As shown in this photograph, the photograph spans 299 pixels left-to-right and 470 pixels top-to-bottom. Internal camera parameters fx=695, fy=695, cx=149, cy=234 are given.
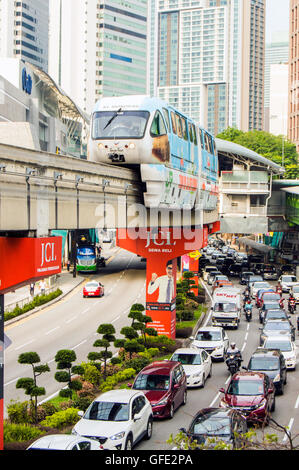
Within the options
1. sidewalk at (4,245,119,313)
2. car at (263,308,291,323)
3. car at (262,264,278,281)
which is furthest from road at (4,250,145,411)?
car at (262,264,278,281)

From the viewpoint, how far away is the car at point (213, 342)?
30.7 metres

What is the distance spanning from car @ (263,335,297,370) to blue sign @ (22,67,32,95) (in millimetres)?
51991

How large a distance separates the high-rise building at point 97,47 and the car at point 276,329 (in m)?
139

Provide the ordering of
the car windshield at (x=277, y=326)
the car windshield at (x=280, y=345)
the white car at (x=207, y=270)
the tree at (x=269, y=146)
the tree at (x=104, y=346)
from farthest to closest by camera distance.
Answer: the tree at (x=269, y=146)
the white car at (x=207, y=270)
the car windshield at (x=277, y=326)
the car windshield at (x=280, y=345)
the tree at (x=104, y=346)

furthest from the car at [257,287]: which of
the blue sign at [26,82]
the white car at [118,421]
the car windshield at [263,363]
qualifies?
the blue sign at [26,82]

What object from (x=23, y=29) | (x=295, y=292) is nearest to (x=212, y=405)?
(x=295, y=292)

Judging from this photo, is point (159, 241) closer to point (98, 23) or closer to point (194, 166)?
point (194, 166)

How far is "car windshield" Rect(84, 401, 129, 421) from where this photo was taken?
17.1 m

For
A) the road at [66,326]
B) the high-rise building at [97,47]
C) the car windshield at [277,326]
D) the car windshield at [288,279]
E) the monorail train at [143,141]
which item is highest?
the high-rise building at [97,47]

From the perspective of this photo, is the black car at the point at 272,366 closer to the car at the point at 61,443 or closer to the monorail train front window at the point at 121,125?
the monorail train front window at the point at 121,125

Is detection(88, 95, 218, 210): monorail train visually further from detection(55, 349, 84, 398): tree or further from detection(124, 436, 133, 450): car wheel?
detection(124, 436, 133, 450): car wheel

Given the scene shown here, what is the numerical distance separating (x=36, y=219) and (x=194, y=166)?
1755cm

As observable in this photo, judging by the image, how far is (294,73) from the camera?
4729 inches
